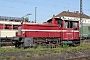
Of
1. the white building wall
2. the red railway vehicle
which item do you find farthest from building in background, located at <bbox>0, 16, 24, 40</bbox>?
the red railway vehicle

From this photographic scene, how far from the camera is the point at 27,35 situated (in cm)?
1898

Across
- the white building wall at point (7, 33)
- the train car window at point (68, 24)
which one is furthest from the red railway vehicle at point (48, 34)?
the white building wall at point (7, 33)

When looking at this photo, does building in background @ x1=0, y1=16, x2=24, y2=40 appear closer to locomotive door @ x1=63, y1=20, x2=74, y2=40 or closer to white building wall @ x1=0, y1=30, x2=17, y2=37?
white building wall @ x1=0, y1=30, x2=17, y2=37

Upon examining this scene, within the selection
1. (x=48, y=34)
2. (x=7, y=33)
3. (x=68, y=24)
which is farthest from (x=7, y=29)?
(x=68, y=24)

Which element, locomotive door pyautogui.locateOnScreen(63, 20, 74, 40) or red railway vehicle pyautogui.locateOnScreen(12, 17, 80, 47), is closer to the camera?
red railway vehicle pyautogui.locateOnScreen(12, 17, 80, 47)

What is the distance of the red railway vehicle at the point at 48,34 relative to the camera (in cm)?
1881

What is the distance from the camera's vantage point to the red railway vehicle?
18.8 m

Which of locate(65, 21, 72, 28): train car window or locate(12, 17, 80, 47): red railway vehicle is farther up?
locate(65, 21, 72, 28): train car window

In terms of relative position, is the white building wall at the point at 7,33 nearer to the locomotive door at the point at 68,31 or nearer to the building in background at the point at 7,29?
the building in background at the point at 7,29

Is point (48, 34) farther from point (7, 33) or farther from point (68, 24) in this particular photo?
point (7, 33)

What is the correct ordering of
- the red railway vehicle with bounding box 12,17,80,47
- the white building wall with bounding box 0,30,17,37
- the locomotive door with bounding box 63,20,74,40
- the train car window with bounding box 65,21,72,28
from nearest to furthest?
the red railway vehicle with bounding box 12,17,80,47 → the locomotive door with bounding box 63,20,74,40 → the train car window with bounding box 65,21,72,28 → the white building wall with bounding box 0,30,17,37

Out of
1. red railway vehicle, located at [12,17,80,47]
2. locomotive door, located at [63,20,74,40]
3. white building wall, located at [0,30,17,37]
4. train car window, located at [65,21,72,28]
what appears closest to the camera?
red railway vehicle, located at [12,17,80,47]

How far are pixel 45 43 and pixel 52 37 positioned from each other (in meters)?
1.14

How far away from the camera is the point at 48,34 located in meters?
20.0
